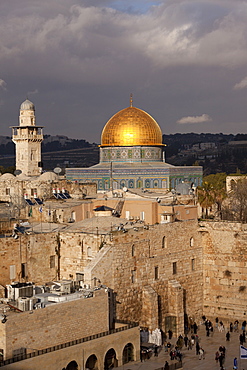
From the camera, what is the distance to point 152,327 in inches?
1016

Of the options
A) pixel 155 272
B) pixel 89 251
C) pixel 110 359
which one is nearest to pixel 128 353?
pixel 110 359

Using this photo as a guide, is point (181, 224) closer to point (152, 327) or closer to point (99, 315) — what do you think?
point (152, 327)

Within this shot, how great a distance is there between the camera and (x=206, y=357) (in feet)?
79.7

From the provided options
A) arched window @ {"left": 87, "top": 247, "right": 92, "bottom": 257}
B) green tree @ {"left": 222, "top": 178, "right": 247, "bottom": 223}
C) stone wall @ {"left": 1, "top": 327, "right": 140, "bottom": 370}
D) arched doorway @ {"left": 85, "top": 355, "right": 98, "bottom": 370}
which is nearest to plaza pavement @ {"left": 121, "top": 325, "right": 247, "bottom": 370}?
stone wall @ {"left": 1, "top": 327, "right": 140, "bottom": 370}

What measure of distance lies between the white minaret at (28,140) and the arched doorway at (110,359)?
87.0 feet

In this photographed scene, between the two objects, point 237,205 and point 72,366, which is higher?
point 237,205

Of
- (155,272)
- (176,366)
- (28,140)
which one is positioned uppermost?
(28,140)

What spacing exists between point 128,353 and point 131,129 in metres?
24.2

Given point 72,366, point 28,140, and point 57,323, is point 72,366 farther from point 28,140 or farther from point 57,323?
point 28,140

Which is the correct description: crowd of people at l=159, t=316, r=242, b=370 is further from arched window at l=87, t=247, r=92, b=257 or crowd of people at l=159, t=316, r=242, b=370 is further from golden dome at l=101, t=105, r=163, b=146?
golden dome at l=101, t=105, r=163, b=146

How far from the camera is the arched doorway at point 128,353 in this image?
2219cm

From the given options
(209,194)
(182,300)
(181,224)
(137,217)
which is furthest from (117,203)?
(209,194)

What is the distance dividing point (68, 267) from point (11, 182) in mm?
15236

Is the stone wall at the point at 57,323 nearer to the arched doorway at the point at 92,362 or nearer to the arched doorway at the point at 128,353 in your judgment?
the arched doorway at the point at 92,362
